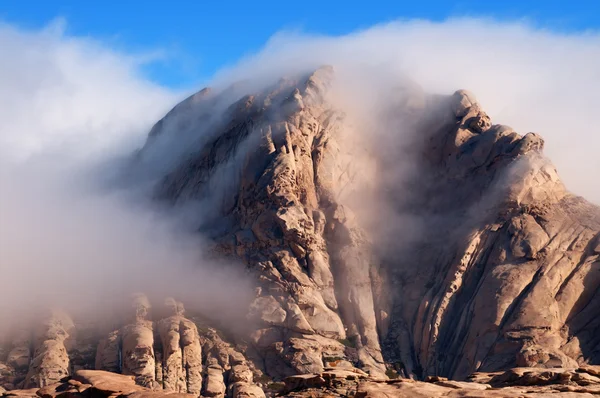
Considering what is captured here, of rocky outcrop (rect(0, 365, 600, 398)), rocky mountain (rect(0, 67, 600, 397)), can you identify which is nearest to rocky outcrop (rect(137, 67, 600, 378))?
rocky mountain (rect(0, 67, 600, 397))

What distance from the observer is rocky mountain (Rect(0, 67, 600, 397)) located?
115688mm

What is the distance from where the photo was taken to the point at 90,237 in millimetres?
147375

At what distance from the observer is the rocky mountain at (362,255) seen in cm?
11569

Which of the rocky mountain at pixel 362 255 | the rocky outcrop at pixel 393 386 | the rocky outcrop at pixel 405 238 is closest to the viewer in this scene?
the rocky outcrop at pixel 393 386

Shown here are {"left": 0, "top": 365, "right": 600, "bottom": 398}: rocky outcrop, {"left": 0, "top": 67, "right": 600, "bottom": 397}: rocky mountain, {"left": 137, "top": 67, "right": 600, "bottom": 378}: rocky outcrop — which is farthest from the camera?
{"left": 137, "top": 67, "right": 600, "bottom": 378}: rocky outcrop

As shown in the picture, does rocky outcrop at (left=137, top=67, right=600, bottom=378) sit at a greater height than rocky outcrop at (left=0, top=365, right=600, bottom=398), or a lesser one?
greater

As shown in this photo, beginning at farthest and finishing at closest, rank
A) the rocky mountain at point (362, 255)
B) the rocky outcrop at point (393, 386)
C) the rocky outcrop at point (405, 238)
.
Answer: the rocky outcrop at point (405, 238) < the rocky mountain at point (362, 255) < the rocky outcrop at point (393, 386)

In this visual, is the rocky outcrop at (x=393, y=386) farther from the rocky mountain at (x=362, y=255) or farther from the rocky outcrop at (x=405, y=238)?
the rocky outcrop at (x=405, y=238)

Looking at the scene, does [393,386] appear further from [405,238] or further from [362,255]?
[405,238]

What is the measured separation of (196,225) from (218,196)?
5.52 meters

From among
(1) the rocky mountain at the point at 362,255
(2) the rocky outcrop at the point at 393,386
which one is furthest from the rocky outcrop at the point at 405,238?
(2) the rocky outcrop at the point at 393,386

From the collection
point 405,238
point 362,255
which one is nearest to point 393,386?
point 362,255

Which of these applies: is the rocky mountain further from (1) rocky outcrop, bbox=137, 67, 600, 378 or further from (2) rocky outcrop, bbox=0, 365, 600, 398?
(2) rocky outcrop, bbox=0, 365, 600, 398

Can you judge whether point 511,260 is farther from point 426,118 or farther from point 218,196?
point 218,196
